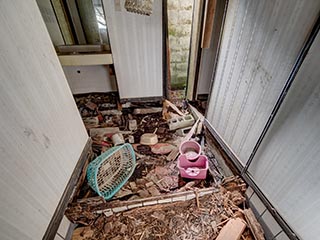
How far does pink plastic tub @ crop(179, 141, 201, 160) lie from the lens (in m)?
1.84

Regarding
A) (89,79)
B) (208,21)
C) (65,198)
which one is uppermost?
(208,21)

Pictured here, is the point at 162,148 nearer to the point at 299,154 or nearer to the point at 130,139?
the point at 130,139

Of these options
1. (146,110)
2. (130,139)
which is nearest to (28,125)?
(130,139)

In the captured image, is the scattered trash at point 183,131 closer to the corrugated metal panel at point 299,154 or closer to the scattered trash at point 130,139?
the scattered trash at point 130,139

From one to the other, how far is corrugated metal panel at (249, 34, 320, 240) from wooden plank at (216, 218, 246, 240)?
323 mm

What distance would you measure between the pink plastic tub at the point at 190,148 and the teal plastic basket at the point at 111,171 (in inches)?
21.6

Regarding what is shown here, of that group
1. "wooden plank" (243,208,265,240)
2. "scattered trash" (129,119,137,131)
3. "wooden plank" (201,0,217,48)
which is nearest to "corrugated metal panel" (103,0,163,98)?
"scattered trash" (129,119,137,131)

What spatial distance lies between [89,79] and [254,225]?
268 centimetres

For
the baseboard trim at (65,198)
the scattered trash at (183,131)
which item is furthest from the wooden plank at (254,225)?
the baseboard trim at (65,198)

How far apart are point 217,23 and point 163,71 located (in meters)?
0.90

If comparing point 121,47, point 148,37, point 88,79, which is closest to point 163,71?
point 148,37

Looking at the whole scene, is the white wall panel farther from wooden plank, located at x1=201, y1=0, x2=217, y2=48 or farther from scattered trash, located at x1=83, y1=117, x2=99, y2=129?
wooden plank, located at x1=201, y1=0, x2=217, y2=48

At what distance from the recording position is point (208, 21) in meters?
1.85

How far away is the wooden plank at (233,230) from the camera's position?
1264 millimetres
